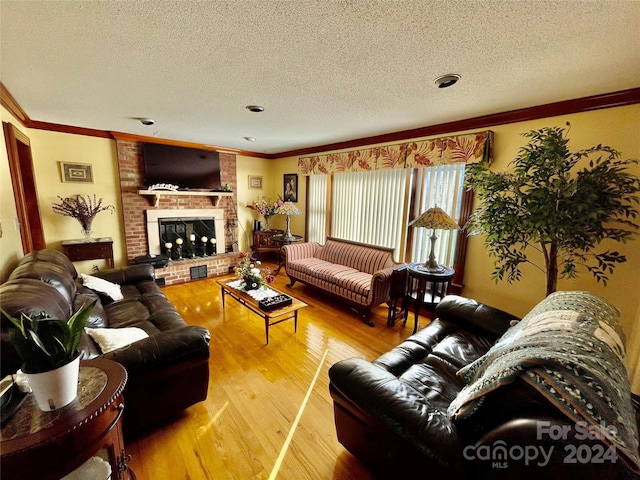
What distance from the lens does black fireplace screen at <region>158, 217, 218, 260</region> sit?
435cm

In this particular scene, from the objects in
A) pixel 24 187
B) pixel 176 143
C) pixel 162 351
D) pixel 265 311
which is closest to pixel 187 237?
pixel 176 143

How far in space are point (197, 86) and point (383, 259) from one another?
106 inches

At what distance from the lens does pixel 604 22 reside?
120cm

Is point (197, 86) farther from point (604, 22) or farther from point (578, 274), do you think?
point (578, 274)

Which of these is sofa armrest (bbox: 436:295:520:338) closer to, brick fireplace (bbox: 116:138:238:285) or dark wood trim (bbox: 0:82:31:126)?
brick fireplace (bbox: 116:138:238:285)

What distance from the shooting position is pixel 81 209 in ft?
11.7

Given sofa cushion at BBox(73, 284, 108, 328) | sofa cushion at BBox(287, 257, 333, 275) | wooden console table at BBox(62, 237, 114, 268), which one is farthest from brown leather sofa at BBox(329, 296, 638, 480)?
wooden console table at BBox(62, 237, 114, 268)

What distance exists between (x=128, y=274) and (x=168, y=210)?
5.39 ft

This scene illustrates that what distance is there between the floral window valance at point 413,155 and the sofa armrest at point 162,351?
2.96 m

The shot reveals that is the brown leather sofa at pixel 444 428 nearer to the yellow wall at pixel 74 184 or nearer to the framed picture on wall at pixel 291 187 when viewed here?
the framed picture on wall at pixel 291 187

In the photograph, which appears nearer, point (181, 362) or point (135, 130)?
point (181, 362)

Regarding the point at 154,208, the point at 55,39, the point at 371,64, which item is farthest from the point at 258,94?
the point at 154,208

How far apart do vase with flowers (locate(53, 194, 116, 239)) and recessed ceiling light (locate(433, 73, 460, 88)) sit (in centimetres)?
451

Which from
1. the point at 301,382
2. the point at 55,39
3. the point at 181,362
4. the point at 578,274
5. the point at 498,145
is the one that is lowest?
the point at 301,382
